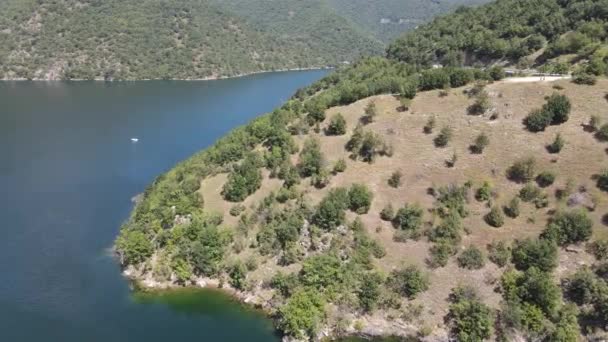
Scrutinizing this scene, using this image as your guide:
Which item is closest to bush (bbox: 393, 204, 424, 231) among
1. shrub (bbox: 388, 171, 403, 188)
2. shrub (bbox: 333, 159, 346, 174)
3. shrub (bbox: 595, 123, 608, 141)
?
shrub (bbox: 388, 171, 403, 188)

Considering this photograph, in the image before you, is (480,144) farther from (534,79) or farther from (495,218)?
(534,79)

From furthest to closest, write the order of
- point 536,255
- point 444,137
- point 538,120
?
point 444,137 < point 538,120 < point 536,255

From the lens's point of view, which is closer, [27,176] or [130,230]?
[130,230]

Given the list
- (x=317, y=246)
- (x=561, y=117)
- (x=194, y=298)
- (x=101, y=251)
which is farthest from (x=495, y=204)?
(x=101, y=251)

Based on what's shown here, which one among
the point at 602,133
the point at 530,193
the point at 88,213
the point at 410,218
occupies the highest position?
the point at 602,133

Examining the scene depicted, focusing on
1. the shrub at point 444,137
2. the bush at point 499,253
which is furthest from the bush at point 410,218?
the shrub at point 444,137

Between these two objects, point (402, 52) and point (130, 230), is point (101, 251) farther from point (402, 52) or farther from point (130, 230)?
point (402, 52)

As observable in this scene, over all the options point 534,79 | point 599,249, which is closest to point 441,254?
point 599,249
